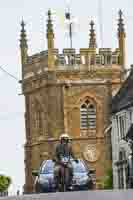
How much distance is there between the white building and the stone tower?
11.9 m

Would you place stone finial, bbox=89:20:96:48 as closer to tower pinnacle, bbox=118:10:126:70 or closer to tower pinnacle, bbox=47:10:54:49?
tower pinnacle, bbox=118:10:126:70

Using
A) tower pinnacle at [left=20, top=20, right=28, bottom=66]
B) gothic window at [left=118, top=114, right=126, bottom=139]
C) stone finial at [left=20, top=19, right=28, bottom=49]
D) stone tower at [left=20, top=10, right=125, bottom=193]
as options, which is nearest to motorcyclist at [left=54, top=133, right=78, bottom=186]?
gothic window at [left=118, top=114, right=126, bottom=139]

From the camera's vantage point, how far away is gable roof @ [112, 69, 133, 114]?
104 m

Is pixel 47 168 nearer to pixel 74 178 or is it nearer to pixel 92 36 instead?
pixel 74 178

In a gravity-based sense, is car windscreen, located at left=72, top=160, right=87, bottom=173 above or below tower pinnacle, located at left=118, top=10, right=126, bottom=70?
below

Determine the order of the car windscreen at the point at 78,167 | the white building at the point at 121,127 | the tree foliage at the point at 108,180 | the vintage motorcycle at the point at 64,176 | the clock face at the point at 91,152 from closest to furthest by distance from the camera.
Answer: the vintage motorcycle at the point at 64,176 < the car windscreen at the point at 78,167 < the white building at the point at 121,127 < the tree foliage at the point at 108,180 < the clock face at the point at 91,152

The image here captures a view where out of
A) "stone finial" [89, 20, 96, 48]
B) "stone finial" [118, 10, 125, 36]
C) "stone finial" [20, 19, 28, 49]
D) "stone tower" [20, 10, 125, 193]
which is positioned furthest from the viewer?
"stone finial" [20, 19, 28, 49]

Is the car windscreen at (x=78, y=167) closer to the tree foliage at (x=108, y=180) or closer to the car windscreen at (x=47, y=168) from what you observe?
the car windscreen at (x=47, y=168)

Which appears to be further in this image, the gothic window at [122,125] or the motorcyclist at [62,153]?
the gothic window at [122,125]

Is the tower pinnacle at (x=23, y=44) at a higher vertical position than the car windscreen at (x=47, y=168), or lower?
higher

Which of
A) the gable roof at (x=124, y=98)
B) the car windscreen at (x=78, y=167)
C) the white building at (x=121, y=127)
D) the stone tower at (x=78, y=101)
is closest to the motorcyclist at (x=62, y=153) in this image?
the car windscreen at (x=78, y=167)

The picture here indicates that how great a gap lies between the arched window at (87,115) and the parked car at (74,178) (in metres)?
85.0

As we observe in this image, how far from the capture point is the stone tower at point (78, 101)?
123m

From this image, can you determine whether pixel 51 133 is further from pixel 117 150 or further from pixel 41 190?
pixel 41 190
